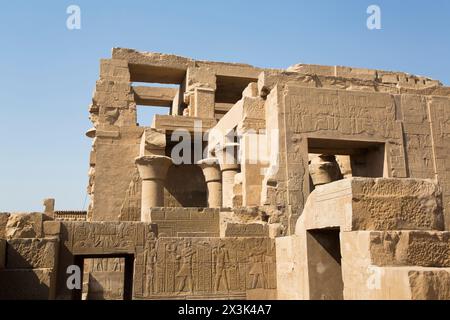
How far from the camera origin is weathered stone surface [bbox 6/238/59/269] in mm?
5590

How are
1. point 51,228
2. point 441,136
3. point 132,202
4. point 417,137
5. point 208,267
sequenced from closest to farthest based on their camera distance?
point 51,228 < point 208,267 < point 417,137 < point 441,136 < point 132,202

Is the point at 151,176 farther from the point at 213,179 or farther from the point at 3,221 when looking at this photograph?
the point at 3,221

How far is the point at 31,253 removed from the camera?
18.6 feet

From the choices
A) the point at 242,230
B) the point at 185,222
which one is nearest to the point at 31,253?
the point at 185,222

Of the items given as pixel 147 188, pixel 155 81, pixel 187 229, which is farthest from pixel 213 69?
pixel 187 229

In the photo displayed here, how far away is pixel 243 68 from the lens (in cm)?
1510

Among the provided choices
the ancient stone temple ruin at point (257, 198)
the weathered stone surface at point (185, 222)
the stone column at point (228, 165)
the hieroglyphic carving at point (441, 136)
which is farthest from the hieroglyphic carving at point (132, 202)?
the hieroglyphic carving at point (441, 136)

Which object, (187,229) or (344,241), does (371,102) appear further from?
(344,241)

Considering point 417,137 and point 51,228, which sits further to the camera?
point 417,137

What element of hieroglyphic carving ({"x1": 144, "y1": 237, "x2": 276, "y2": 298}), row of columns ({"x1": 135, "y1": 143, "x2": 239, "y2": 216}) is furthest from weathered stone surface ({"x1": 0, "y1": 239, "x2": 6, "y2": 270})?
row of columns ({"x1": 135, "y1": 143, "x2": 239, "y2": 216})

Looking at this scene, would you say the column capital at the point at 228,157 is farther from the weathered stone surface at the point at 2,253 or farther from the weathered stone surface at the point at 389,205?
the weathered stone surface at the point at 389,205

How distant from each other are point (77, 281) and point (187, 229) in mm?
1962

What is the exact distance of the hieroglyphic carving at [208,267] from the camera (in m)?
6.35

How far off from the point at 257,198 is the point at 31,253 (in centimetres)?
449
